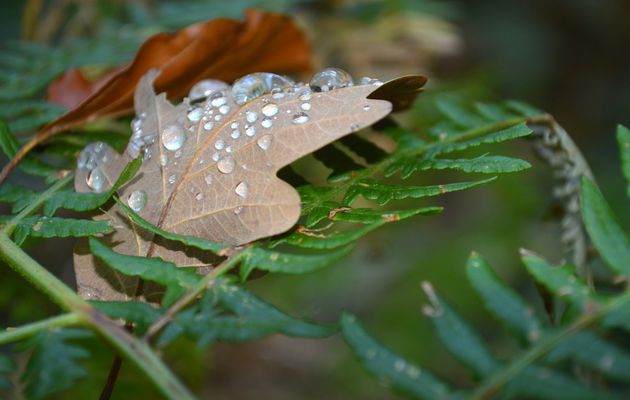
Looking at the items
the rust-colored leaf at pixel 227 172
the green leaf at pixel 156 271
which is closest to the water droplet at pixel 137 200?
the rust-colored leaf at pixel 227 172

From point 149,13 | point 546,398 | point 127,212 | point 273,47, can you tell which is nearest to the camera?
point 546,398

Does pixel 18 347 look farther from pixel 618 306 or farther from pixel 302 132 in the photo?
pixel 618 306

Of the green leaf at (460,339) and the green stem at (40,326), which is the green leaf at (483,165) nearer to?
the green leaf at (460,339)

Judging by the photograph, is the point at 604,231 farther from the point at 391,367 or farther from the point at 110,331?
the point at 110,331

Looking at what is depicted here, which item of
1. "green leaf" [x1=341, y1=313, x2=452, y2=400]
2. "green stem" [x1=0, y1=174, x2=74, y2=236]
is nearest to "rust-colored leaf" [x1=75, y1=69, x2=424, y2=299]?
"green stem" [x1=0, y1=174, x2=74, y2=236]

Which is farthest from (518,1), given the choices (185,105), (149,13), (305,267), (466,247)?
(305,267)

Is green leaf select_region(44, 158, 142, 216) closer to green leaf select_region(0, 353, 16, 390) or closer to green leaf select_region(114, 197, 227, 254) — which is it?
green leaf select_region(114, 197, 227, 254)

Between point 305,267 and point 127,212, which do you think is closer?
point 305,267
